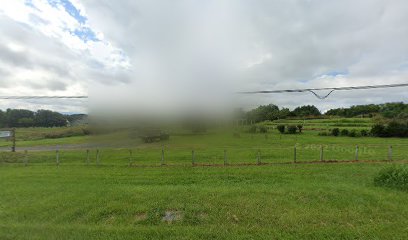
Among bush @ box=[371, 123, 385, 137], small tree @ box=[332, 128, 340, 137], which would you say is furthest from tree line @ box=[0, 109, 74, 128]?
bush @ box=[371, 123, 385, 137]

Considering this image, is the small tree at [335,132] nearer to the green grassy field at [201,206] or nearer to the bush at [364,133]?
the bush at [364,133]

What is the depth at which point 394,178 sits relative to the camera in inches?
350

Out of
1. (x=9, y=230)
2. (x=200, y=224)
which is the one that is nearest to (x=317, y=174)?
(x=200, y=224)

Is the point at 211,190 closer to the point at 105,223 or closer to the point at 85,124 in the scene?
the point at 105,223

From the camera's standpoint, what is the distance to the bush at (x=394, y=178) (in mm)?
8566

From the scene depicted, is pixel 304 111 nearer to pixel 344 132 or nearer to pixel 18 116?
pixel 344 132

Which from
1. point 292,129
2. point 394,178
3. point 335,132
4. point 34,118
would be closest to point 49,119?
point 34,118

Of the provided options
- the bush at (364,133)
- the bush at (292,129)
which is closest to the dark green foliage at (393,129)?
the bush at (364,133)

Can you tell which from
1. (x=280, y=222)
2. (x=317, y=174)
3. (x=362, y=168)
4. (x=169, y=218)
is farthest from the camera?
(x=362, y=168)

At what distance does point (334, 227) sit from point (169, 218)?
12.8ft

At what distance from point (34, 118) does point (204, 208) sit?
15.3 meters

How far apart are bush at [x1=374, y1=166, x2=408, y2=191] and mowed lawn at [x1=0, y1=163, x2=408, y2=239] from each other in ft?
1.56

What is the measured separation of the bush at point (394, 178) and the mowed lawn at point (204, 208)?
475 mm

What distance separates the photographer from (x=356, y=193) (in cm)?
799
